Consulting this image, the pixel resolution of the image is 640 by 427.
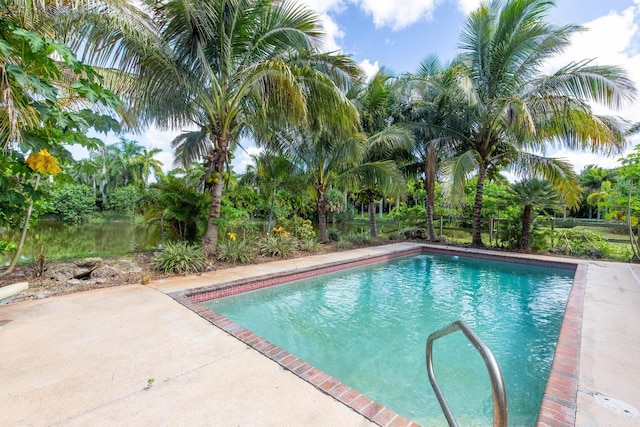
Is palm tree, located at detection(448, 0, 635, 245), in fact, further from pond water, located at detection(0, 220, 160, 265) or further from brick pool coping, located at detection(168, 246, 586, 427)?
pond water, located at detection(0, 220, 160, 265)

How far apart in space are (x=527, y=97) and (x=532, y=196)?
3181 mm

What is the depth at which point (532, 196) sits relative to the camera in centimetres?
971

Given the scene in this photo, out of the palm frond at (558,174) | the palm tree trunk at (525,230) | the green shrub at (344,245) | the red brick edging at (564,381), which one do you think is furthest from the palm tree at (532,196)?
the red brick edging at (564,381)

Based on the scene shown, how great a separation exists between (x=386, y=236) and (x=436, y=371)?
10971 mm

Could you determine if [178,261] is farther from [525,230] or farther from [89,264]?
[525,230]

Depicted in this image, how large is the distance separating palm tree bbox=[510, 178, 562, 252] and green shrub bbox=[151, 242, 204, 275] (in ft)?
33.6

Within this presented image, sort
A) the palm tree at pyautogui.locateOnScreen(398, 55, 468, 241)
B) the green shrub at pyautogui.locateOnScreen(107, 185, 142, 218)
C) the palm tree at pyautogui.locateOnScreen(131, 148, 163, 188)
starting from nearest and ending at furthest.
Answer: the palm tree at pyautogui.locateOnScreen(398, 55, 468, 241), the green shrub at pyautogui.locateOnScreen(107, 185, 142, 218), the palm tree at pyautogui.locateOnScreen(131, 148, 163, 188)

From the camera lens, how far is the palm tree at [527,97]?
7.89 metres

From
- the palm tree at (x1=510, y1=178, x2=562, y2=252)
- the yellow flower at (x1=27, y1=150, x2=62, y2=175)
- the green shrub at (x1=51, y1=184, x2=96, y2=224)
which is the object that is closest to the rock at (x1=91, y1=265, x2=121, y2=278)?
the yellow flower at (x1=27, y1=150, x2=62, y2=175)

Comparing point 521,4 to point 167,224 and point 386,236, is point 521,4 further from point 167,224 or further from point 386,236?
point 167,224

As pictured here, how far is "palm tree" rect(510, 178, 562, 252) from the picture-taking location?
31.8 ft

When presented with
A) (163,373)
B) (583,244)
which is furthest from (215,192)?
(583,244)

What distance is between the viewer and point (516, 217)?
1074 centimetres

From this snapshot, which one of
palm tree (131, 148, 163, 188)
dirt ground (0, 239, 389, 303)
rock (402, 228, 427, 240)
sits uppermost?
palm tree (131, 148, 163, 188)
